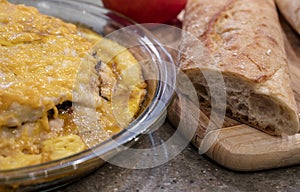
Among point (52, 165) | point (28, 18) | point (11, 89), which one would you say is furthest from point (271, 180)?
point (28, 18)

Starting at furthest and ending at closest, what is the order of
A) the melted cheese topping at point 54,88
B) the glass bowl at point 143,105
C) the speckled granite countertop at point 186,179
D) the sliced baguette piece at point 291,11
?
the sliced baguette piece at point 291,11
the speckled granite countertop at point 186,179
the melted cheese topping at point 54,88
the glass bowl at point 143,105

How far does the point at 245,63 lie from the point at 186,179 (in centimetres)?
49

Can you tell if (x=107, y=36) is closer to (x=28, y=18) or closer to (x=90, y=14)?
(x=90, y=14)

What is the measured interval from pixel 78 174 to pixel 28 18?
2.41 ft

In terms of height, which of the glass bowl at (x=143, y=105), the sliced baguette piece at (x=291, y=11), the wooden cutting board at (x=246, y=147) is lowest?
the wooden cutting board at (x=246, y=147)

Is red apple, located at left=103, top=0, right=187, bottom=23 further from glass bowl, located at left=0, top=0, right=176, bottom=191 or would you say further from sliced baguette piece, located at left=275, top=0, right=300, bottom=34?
sliced baguette piece, located at left=275, top=0, right=300, bottom=34

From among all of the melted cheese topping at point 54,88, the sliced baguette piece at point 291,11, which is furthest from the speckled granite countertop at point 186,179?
the sliced baguette piece at point 291,11

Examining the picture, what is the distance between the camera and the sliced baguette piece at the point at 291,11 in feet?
7.48

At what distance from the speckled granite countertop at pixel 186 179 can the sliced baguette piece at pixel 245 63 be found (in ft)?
0.59

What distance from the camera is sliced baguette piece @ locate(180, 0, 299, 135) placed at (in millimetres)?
1649

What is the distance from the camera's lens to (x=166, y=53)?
192 centimetres

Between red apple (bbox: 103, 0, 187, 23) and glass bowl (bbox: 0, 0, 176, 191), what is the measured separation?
108mm

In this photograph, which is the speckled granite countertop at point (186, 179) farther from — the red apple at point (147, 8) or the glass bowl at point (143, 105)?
the red apple at point (147, 8)

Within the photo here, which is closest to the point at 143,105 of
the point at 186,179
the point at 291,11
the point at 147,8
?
the point at 186,179
